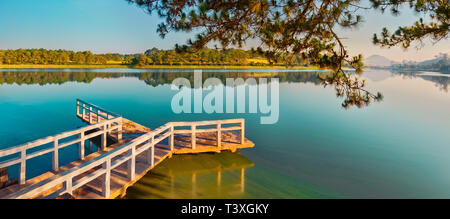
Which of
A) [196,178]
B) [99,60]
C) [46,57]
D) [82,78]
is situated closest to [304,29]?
[196,178]

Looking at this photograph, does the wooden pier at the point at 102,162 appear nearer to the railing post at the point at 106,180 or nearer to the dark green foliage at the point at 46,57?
the railing post at the point at 106,180

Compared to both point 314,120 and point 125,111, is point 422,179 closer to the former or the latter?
point 314,120

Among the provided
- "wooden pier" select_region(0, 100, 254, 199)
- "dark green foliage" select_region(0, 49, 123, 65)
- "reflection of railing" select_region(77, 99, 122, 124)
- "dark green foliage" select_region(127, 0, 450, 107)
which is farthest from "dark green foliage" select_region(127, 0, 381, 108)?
"dark green foliage" select_region(0, 49, 123, 65)

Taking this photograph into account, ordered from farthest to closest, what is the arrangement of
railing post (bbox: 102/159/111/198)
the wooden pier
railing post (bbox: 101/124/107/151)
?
1. railing post (bbox: 101/124/107/151)
2. railing post (bbox: 102/159/111/198)
3. the wooden pier

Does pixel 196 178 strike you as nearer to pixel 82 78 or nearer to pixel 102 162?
pixel 102 162

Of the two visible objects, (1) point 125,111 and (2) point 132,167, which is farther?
(1) point 125,111

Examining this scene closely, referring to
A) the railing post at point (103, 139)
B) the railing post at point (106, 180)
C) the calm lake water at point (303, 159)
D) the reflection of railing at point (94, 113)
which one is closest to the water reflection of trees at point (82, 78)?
the calm lake water at point (303, 159)

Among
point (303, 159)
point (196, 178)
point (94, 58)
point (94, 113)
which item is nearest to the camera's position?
point (196, 178)

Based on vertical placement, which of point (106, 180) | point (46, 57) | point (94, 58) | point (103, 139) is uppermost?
point (94, 58)

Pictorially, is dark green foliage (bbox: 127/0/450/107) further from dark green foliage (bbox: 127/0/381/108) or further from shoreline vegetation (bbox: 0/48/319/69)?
shoreline vegetation (bbox: 0/48/319/69)

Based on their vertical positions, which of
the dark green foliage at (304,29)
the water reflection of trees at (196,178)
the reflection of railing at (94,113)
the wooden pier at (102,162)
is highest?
the dark green foliage at (304,29)
